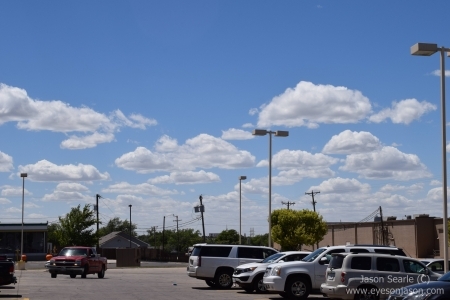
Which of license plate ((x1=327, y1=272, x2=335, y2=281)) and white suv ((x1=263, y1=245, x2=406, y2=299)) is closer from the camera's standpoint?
license plate ((x1=327, y1=272, x2=335, y2=281))

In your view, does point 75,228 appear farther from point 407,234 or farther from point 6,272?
point 6,272

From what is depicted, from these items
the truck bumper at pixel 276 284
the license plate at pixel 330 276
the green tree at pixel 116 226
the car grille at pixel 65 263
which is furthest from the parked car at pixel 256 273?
the green tree at pixel 116 226

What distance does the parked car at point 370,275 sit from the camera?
20.9m

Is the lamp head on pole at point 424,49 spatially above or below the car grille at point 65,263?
above

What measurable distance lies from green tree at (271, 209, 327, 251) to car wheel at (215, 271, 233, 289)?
1274 inches

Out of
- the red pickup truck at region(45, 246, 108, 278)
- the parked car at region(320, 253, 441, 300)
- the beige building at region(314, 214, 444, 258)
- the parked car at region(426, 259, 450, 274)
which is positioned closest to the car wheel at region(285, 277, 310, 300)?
the parked car at region(320, 253, 441, 300)

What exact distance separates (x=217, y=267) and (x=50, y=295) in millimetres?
7885

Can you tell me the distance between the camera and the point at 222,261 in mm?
30172

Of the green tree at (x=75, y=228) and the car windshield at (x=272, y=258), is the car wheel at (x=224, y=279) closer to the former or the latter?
the car windshield at (x=272, y=258)

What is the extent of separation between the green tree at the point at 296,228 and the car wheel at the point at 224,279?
32359 mm

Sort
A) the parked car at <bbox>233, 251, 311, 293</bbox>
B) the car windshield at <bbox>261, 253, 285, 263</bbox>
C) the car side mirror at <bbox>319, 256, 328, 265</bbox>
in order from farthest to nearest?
the car windshield at <bbox>261, 253, 285, 263</bbox>
the parked car at <bbox>233, 251, 311, 293</bbox>
the car side mirror at <bbox>319, 256, 328, 265</bbox>

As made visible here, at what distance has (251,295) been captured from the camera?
26.3 meters

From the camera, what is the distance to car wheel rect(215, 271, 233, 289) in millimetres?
30047

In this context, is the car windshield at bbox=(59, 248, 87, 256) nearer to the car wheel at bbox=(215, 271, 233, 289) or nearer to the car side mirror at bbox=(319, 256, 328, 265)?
the car wheel at bbox=(215, 271, 233, 289)
